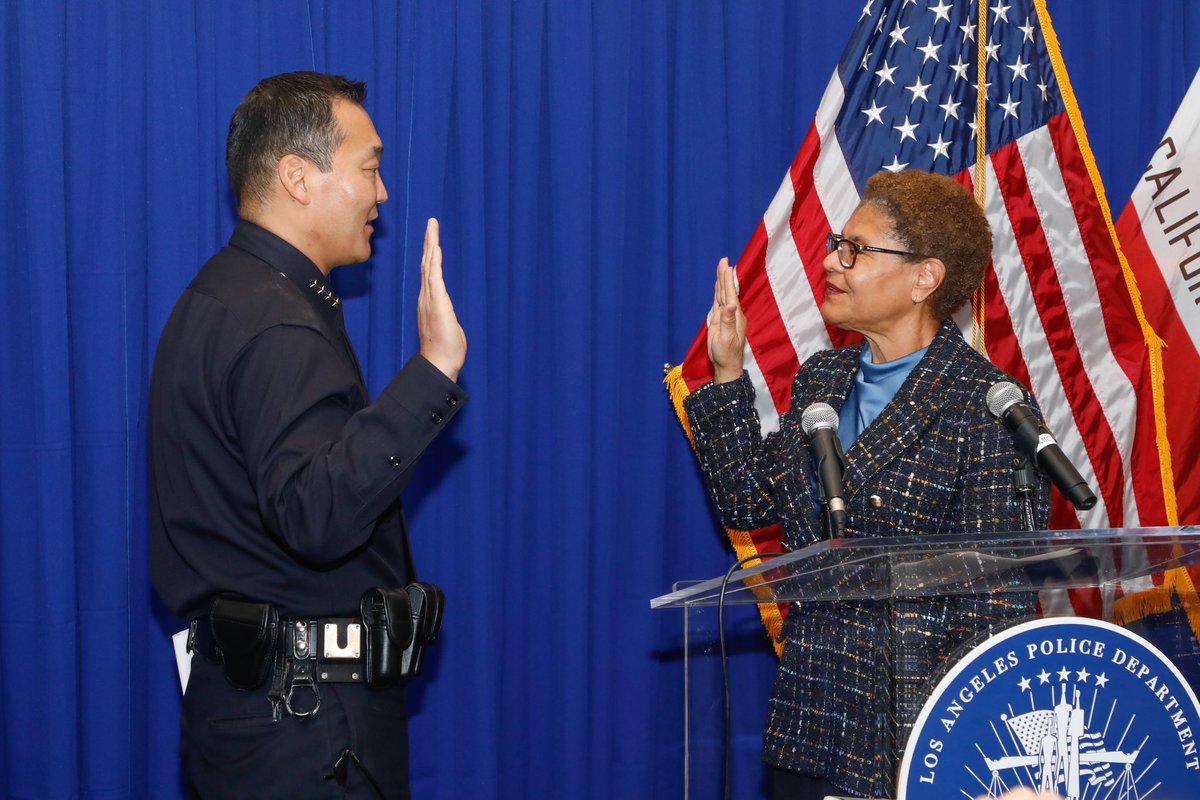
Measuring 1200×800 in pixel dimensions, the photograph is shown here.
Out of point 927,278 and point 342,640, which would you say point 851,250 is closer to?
point 927,278

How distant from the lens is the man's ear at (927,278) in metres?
2.30

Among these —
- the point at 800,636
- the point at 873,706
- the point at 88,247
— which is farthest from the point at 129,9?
the point at 873,706

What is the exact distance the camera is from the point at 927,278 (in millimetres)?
2299

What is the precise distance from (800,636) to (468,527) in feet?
4.20

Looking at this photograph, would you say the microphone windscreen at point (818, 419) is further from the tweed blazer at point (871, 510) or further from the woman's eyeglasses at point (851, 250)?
the woman's eyeglasses at point (851, 250)

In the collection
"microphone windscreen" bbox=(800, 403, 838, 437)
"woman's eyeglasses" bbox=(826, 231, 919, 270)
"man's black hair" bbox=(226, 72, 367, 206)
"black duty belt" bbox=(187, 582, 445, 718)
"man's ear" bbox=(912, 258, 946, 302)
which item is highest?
"man's black hair" bbox=(226, 72, 367, 206)

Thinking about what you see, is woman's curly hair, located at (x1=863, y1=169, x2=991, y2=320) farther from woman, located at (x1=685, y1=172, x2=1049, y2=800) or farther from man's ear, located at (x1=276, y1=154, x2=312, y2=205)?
man's ear, located at (x1=276, y1=154, x2=312, y2=205)

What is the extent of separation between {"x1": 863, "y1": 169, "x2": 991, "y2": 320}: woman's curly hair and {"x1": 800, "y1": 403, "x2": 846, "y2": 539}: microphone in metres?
0.59

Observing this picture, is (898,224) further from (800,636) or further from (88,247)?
(88,247)

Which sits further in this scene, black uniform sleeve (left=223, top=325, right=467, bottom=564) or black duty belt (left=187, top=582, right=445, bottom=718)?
black duty belt (left=187, top=582, right=445, bottom=718)

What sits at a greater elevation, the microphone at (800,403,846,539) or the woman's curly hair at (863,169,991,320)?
the woman's curly hair at (863,169,991,320)

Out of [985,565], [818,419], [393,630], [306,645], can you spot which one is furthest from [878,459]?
[306,645]

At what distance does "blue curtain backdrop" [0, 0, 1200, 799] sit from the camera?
103 inches

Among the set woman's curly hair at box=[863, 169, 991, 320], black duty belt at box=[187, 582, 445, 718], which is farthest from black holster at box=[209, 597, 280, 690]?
woman's curly hair at box=[863, 169, 991, 320]
